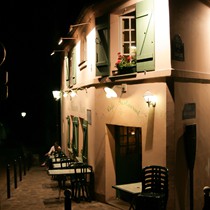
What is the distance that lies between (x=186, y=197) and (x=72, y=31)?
8.69m

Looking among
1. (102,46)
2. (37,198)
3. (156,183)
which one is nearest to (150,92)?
(156,183)

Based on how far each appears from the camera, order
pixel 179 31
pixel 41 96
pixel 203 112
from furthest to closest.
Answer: pixel 41 96 < pixel 203 112 < pixel 179 31

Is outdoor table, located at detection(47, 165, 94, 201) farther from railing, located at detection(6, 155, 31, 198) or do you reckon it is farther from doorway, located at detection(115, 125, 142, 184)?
railing, located at detection(6, 155, 31, 198)

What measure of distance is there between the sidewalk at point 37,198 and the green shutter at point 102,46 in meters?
3.99

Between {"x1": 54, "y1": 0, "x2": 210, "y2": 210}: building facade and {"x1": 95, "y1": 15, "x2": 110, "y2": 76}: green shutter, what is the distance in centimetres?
3

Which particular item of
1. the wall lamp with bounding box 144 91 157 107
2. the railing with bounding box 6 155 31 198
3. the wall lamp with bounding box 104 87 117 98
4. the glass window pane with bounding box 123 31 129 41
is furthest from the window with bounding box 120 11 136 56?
the railing with bounding box 6 155 31 198

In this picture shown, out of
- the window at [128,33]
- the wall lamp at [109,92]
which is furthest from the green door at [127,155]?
the window at [128,33]

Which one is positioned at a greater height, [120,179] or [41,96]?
[41,96]

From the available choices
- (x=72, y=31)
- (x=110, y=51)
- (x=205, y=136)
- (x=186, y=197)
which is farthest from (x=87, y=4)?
(x=186, y=197)

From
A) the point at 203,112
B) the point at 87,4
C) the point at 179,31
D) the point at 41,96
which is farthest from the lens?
the point at 41,96

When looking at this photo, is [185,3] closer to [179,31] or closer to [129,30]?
[179,31]

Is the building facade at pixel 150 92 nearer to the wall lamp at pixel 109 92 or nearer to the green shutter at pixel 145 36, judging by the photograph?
the green shutter at pixel 145 36

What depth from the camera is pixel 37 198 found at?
1159cm

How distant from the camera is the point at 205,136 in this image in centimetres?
977
